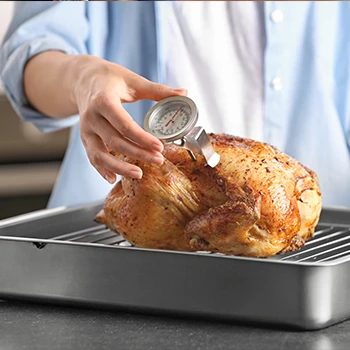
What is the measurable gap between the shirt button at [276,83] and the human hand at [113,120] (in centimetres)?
69

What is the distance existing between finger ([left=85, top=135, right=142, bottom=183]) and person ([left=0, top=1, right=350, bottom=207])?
24.1 inches

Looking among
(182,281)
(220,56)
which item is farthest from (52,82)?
(182,281)

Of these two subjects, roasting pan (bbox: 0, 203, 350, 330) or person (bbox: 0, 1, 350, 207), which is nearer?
roasting pan (bbox: 0, 203, 350, 330)

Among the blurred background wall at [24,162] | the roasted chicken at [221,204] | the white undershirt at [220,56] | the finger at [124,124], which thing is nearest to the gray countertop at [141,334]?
the roasted chicken at [221,204]

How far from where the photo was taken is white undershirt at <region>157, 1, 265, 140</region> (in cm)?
212

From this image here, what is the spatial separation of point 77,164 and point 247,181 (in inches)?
35.8

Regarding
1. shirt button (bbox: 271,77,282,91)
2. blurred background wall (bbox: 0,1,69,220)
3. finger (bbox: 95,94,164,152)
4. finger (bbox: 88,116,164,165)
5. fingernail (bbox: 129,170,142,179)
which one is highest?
finger (bbox: 95,94,164,152)

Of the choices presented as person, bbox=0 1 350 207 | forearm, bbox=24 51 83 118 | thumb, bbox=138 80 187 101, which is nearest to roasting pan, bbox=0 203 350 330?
thumb, bbox=138 80 187 101

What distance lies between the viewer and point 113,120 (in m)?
1.34

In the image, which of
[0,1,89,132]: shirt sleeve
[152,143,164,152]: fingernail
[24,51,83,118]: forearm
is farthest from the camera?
[0,1,89,132]: shirt sleeve

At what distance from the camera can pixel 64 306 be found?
4.50 feet

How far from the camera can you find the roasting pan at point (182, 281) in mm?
1207

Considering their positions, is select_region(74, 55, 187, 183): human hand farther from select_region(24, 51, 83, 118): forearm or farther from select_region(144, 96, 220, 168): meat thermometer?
select_region(24, 51, 83, 118): forearm

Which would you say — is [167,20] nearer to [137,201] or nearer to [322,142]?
[322,142]
